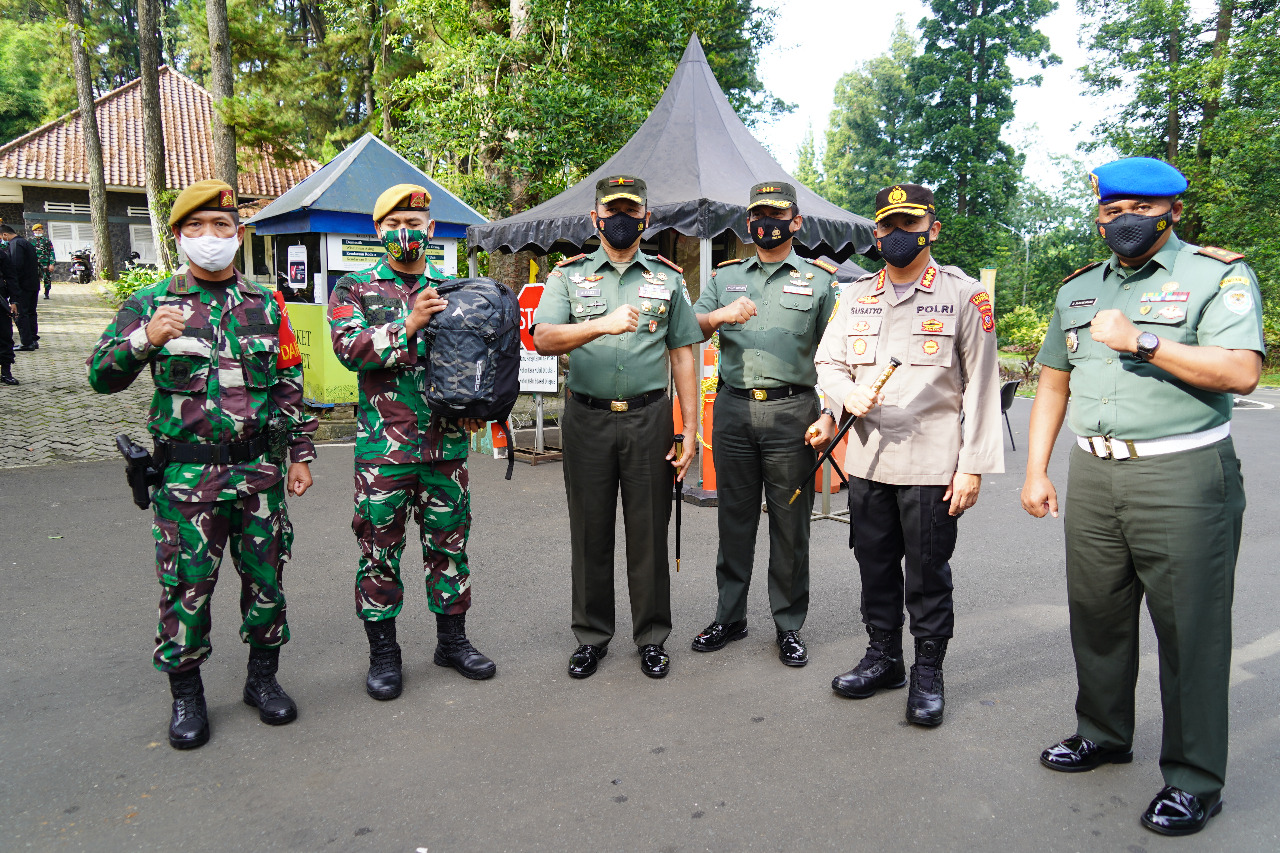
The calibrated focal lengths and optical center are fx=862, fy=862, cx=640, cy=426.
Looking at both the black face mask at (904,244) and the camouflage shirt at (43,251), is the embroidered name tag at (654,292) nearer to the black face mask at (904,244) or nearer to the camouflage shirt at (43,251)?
the black face mask at (904,244)

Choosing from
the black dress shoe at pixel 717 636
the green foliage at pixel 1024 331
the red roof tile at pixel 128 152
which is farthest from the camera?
the red roof tile at pixel 128 152

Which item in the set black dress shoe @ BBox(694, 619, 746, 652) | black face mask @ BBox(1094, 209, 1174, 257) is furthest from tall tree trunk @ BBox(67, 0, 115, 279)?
black face mask @ BBox(1094, 209, 1174, 257)

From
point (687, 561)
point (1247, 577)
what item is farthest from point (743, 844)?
point (1247, 577)

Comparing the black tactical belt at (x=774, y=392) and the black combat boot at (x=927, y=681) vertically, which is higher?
the black tactical belt at (x=774, y=392)

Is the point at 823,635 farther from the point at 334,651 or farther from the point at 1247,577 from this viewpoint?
the point at 1247,577

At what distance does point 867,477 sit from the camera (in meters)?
3.59

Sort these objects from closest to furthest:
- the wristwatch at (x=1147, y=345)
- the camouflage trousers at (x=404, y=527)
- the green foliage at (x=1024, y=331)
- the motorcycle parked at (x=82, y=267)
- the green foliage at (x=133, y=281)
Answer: the wristwatch at (x=1147, y=345) < the camouflage trousers at (x=404, y=527) < the green foliage at (x=133, y=281) < the green foliage at (x=1024, y=331) < the motorcycle parked at (x=82, y=267)

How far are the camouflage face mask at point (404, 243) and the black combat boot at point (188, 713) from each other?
1.82 meters

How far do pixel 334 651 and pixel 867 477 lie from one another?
262cm

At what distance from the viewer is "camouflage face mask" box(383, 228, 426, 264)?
355 cm

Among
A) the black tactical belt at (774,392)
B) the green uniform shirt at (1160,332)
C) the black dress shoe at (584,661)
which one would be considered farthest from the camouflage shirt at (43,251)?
the green uniform shirt at (1160,332)

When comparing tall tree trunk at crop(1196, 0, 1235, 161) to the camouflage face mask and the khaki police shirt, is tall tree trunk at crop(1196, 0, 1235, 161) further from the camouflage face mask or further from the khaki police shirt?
the camouflage face mask

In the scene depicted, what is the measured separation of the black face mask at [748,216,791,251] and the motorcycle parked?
32.5m

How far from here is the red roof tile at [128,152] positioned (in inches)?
1094
